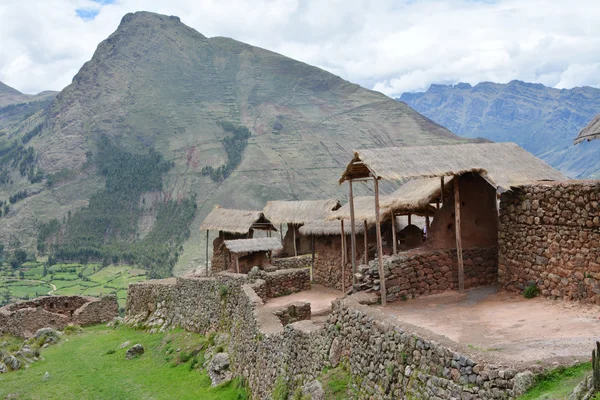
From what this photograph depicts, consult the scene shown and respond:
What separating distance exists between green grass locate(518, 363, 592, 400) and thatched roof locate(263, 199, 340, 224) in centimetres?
2343

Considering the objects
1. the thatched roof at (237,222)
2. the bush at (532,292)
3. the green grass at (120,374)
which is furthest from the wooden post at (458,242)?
the thatched roof at (237,222)

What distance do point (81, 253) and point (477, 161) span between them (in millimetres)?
82579

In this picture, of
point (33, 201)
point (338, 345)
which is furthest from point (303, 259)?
point (33, 201)

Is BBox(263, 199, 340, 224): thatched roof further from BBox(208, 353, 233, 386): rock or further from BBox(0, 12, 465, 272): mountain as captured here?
BBox(0, 12, 465, 272): mountain

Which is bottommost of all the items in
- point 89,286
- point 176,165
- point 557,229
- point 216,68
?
point 89,286

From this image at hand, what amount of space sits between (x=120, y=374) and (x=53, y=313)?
45.0ft

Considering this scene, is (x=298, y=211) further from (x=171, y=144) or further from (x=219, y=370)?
(x=171, y=144)

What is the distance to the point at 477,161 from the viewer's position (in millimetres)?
13828

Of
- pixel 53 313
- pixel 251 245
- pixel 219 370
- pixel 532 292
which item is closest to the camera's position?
pixel 532 292

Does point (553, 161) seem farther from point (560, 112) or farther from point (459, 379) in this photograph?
point (459, 379)

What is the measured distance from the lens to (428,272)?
13.6 metres

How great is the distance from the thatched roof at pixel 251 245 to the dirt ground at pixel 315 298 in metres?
4.46

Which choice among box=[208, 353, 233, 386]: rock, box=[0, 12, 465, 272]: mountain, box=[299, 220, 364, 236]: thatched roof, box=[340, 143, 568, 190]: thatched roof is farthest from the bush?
box=[0, 12, 465, 272]: mountain

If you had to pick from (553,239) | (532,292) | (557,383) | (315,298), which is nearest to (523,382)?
(557,383)
